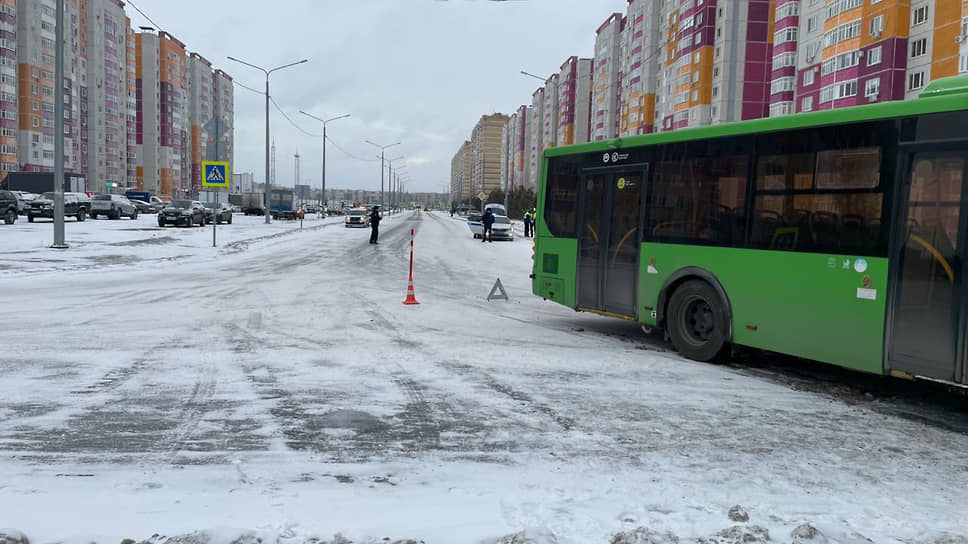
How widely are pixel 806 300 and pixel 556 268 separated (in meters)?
4.62

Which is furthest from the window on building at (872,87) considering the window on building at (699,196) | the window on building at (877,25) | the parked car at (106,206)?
the parked car at (106,206)

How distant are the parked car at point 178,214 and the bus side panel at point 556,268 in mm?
33673

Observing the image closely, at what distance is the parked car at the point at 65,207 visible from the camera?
3922cm

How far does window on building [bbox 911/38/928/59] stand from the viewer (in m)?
43.7

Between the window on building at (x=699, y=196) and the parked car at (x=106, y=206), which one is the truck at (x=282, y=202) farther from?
the window on building at (x=699, y=196)

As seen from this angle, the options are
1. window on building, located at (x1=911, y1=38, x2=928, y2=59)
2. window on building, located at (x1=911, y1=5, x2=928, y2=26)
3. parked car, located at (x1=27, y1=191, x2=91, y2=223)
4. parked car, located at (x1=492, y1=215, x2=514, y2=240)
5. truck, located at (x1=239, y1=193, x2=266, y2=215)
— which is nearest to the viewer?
parked car, located at (x1=492, y1=215, x2=514, y2=240)

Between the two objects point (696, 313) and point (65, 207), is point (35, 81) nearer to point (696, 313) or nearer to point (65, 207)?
point (65, 207)

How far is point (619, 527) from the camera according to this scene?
3770 millimetres

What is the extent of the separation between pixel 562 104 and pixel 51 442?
408 ft

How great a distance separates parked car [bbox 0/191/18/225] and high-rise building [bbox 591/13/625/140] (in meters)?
77.1

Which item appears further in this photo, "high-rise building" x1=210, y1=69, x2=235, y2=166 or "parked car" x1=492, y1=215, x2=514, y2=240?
"high-rise building" x1=210, y1=69, x2=235, y2=166

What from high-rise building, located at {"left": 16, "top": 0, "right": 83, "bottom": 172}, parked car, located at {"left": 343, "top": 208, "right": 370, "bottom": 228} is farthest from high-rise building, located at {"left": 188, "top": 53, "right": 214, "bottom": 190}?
parked car, located at {"left": 343, "top": 208, "right": 370, "bottom": 228}

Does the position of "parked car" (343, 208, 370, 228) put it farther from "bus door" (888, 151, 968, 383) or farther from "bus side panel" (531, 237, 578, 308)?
"bus door" (888, 151, 968, 383)

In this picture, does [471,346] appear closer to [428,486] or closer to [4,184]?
[428,486]
